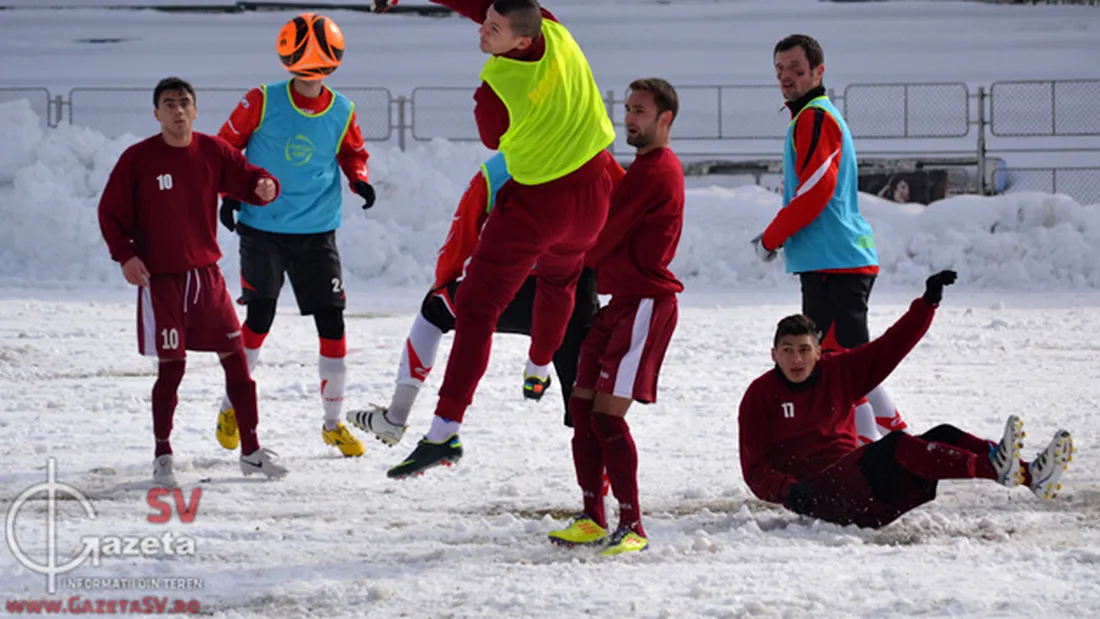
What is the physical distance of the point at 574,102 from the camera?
4.95 meters

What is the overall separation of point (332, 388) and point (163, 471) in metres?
1.20

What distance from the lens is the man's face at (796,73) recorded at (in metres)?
5.98

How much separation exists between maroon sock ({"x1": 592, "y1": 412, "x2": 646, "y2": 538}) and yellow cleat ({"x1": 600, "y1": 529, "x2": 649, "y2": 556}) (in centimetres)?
3

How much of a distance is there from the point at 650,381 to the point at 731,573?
86 cm

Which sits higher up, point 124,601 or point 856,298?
point 856,298

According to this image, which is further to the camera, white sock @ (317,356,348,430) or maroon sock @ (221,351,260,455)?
white sock @ (317,356,348,430)

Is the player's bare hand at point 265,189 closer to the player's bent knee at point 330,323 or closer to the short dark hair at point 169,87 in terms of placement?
the short dark hair at point 169,87

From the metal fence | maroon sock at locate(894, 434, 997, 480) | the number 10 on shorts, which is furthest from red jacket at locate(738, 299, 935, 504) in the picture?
the metal fence

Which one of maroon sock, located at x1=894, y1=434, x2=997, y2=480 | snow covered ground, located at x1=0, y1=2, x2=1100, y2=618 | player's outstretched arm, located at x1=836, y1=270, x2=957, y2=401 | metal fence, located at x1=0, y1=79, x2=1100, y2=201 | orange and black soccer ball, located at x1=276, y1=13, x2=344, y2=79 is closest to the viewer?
snow covered ground, located at x1=0, y1=2, x2=1100, y2=618

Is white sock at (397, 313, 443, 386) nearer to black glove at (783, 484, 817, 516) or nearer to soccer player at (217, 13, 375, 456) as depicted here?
soccer player at (217, 13, 375, 456)

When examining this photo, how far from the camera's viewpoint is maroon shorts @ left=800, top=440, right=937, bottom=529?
4.94m

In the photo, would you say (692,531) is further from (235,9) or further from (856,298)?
(235,9)

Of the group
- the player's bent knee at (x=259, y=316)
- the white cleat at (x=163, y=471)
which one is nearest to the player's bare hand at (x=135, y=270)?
the white cleat at (x=163, y=471)

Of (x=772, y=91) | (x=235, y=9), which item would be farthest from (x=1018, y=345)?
(x=235, y=9)
